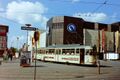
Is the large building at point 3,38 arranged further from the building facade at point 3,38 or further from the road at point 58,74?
the road at point 58,74

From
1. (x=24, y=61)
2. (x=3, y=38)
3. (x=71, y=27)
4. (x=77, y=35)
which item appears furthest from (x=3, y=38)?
(x=24, y=61)

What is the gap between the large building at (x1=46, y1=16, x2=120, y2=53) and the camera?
4535 inches

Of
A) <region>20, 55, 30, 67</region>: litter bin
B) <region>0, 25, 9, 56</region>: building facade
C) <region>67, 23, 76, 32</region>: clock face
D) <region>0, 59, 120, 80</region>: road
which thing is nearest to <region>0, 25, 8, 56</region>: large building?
<region>0, 25, 9, 56</region>: building facade

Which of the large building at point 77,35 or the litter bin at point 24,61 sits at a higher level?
the large building at point 77,35

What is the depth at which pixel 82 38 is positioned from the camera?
11775 centimetres

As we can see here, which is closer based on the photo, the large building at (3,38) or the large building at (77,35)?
the large building at (77,35)

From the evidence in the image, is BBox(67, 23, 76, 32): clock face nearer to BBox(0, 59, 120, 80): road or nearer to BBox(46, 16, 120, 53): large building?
BBox(46, 16, 120, 53): large building

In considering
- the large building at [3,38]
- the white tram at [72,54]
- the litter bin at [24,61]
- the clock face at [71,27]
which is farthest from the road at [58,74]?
the large building at [3,38]

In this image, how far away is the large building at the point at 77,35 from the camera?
378ft

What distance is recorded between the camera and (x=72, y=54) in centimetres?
4762

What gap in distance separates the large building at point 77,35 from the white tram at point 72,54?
5882cm

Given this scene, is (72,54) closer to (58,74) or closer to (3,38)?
(58,74)

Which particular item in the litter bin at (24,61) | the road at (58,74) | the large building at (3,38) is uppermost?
the large building at (3,38)

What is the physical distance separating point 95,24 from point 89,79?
109712 millimetres
